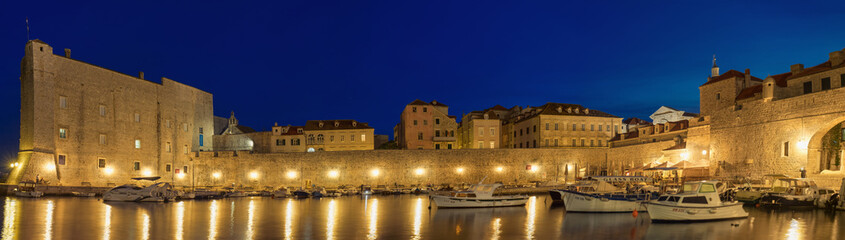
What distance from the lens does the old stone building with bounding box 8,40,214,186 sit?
111ft

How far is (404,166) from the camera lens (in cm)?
4162

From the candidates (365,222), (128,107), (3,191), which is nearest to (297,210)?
(365,222)

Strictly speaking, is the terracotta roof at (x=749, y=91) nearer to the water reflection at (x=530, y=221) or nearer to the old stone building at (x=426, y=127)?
the water reflection at (x=530, y=221)

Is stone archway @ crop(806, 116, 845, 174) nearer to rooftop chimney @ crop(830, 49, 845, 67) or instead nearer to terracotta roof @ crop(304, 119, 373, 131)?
rooftop chimney @ crop(830, 49, 845, 67)

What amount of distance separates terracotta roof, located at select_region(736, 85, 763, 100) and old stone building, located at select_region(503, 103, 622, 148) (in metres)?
13.0

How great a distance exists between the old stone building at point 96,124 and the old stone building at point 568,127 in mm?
29119

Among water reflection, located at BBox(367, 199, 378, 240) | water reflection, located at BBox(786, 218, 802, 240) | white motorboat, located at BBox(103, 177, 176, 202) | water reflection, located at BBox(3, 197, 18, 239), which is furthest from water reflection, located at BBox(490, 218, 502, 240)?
white motorboat, located at BBox(103, 177, 176, 202)

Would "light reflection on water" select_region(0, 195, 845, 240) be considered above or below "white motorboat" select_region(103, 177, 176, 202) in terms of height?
above

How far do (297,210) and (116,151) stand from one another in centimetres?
2242

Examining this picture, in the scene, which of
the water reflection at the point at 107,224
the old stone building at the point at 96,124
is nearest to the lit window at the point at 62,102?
the old stone building at the point at 96,124

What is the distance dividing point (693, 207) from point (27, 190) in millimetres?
34524

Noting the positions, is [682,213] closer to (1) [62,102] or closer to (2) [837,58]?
(2) [837,58]

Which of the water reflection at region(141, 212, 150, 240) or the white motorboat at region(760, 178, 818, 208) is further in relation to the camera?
the white motorboat at region(760, 178, 818, 208)

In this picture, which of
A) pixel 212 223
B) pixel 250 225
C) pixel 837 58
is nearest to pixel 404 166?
pixel 212 223
